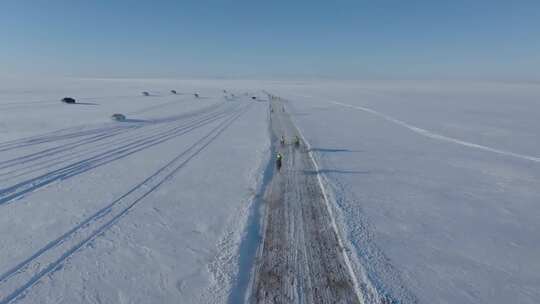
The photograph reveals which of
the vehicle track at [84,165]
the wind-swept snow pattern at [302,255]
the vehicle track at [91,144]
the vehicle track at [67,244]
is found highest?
the wind-swept snow pattern at [302,255]

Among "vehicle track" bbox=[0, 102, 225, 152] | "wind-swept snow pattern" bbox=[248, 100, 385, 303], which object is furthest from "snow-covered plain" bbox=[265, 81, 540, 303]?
"vehicle track" bbox=[0, 102, 225, 152]

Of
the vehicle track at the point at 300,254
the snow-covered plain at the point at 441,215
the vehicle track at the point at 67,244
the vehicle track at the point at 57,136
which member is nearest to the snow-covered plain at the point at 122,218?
the vehicle track at the point at 67,244

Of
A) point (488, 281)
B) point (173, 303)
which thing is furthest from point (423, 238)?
point (173, 303)

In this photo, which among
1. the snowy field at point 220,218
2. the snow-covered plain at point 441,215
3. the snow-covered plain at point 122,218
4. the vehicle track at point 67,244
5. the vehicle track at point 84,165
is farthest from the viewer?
the vehicle track at point 84,165

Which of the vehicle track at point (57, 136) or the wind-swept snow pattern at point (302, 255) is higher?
the wind-swept snow pattern at point (302, 255)

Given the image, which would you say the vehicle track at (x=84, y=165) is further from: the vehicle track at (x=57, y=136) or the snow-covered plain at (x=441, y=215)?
the snow-covered plain at (x=441, y=215)

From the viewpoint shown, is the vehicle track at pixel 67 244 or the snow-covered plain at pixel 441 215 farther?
the snow-covered plain at pixel 441 215
